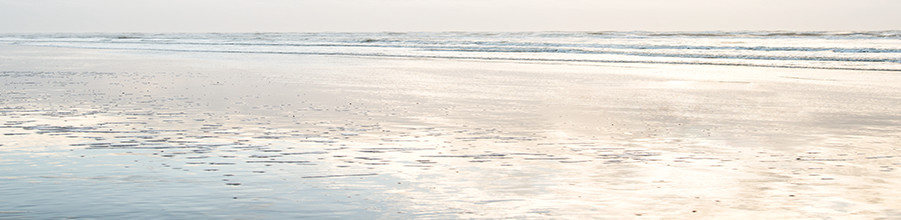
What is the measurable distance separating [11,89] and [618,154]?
10.3 meters

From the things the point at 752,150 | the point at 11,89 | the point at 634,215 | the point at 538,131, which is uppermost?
the point at 11,89

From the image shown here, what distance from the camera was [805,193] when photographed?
5379 millimetres

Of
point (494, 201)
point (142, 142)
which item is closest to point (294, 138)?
point (142, 142)

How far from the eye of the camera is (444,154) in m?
7.08

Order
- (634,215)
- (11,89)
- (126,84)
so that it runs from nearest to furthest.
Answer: (634,215)
(11,89)
(126,84)

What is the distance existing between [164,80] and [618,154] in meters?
11.5

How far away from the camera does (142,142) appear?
7711 millimetres

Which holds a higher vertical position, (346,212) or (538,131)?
(538,131)

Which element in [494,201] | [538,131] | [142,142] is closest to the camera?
[494,201]

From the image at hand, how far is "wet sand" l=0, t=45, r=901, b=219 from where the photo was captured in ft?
16.5

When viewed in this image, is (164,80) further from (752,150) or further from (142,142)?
(752,150)

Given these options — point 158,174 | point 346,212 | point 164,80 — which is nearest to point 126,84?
point 164,80

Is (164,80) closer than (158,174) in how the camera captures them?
Result: No

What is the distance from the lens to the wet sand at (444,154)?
502cm
